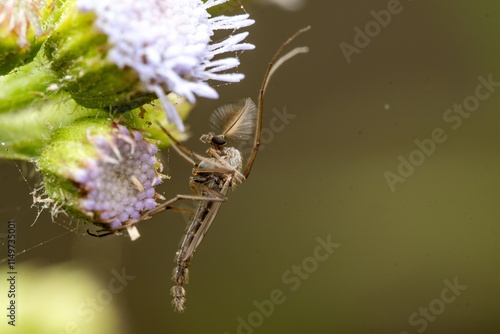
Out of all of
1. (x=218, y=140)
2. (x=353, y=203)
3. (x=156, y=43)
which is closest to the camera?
(x=156, y=43)

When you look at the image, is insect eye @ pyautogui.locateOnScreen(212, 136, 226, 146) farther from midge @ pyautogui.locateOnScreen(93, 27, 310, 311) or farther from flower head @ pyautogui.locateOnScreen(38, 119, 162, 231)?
flower head @ pyautogui.locateOnScreen(38, 119, 162, 231)

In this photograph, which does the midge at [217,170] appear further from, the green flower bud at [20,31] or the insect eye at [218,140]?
the green flower bud at [20,31]

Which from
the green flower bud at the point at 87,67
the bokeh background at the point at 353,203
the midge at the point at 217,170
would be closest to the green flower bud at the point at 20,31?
the green flower bud at the point at 87,67

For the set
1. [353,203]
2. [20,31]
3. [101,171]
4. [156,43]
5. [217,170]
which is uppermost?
[20,31]

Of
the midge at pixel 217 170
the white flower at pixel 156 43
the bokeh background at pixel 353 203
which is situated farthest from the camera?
the bokeh background at pixel 353 203

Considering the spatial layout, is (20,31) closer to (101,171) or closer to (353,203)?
(101,171)

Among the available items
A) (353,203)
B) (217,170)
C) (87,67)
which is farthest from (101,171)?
(353,203)

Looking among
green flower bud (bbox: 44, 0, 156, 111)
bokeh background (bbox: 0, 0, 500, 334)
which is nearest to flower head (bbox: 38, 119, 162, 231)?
green flower bud (bbox: 44, 0, 156, 111)

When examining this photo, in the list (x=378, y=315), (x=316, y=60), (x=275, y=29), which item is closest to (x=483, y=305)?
(x=378, y=315)

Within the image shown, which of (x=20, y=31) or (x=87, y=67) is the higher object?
(x=20, y=31)
